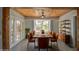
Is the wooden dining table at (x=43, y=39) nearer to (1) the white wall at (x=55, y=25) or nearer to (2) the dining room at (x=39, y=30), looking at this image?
(2) the dining room at (x=39, y=30)

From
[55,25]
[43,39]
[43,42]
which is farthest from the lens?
[43,39]

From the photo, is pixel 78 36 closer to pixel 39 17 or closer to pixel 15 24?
pixel 39 17

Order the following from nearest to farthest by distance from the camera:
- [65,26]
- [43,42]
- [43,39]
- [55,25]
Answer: [55,25] → [43,42] → [43,39] → [65,26]

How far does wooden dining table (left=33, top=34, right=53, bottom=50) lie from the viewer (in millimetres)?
5755

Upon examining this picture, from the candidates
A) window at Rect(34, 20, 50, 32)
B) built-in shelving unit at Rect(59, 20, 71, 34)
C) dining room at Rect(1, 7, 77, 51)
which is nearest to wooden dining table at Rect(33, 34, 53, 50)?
dining room at Rect(1, 7, 77, 51)

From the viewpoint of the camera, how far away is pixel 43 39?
6.01m

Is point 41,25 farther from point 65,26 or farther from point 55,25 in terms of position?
point 65,26

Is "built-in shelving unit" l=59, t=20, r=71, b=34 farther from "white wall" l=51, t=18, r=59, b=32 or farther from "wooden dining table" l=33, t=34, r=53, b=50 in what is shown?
"wooden dining table" l=33, t=34, r=53, b=50

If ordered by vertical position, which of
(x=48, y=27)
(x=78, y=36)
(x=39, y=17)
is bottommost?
(x=78, y=36)

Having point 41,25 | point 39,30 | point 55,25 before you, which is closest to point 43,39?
point 39,30

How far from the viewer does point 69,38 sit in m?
6.46
